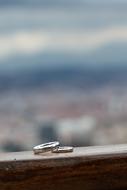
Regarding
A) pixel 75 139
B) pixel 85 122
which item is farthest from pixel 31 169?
pixel 85 122

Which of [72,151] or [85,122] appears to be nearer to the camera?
[72,151]

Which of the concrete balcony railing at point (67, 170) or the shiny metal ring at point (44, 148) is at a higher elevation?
the shiny metal ring at point (44, 148)

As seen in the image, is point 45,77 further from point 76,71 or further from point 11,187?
point 11,187

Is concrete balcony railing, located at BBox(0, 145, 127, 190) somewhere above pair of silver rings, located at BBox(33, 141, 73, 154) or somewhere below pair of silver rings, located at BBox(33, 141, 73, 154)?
below

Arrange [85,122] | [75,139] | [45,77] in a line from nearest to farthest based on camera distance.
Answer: [75,139] → [85,122] → [45,77]

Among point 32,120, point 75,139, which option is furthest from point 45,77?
point 75,139

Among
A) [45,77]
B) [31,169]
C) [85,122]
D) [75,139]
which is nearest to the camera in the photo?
[31,169]

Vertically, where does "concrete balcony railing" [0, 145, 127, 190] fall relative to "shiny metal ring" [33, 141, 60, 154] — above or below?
below

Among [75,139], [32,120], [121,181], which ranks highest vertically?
[32,120]

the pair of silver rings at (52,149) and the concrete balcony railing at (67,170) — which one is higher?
the pair of silver rings at (52,149)

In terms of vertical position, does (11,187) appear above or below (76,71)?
below
